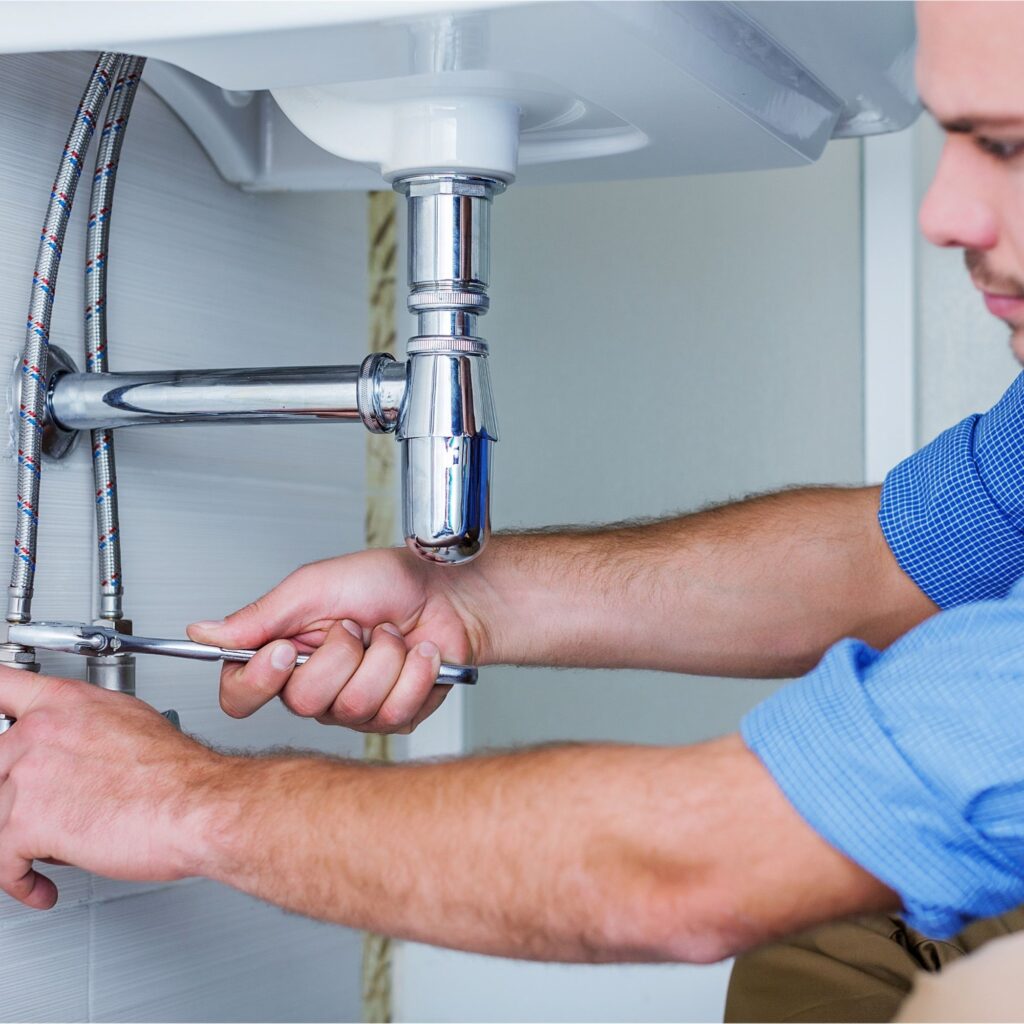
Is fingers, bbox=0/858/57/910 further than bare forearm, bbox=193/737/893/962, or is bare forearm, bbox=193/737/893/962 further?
fingers, bbox=0/858/57/910

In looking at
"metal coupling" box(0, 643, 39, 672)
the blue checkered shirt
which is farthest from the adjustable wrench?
the blue checkered shirt

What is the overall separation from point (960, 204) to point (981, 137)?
0.03 metres

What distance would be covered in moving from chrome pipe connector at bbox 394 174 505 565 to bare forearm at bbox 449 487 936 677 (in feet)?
0.58

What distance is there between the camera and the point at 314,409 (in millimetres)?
693

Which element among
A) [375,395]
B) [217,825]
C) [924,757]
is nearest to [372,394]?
[375,395]

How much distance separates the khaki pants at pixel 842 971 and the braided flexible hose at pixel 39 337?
0.46 m

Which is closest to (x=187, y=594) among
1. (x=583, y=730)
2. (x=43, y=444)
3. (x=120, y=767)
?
(x=43, y=444)

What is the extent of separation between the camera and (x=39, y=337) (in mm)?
688

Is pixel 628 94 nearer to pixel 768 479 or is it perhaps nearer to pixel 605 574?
pixel 605 574

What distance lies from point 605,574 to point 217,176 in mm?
375

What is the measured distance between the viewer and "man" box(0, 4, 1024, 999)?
0.46 meters

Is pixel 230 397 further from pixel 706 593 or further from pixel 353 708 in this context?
pixel 706 593

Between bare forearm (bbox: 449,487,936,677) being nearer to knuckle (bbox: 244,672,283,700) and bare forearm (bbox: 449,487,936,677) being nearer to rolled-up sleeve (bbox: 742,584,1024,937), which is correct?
knuckle (bbox: 244,672,283,700)

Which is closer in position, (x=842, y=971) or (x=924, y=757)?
(x=924, y=757)
